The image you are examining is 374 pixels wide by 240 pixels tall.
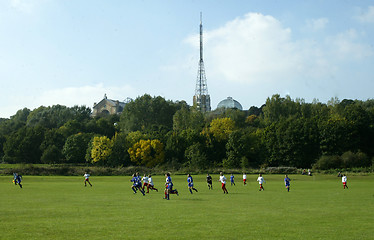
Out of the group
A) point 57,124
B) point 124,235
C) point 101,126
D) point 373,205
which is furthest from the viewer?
point 57,124

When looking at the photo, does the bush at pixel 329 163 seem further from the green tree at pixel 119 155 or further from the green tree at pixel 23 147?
the green tree at pixel 23 147

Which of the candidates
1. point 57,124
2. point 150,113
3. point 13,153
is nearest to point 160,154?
point 150,113

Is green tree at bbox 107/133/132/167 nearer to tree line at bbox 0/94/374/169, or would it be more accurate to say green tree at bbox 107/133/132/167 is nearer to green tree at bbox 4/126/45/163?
tree line at bbox 0/94/374/169

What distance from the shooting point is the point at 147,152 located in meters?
106

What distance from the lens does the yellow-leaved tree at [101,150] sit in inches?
4254

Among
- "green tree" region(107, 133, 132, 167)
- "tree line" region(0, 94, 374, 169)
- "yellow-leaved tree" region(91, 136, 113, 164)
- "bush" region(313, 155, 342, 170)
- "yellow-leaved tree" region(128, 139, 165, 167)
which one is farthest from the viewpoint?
"yellow-leaved tree" region(91, 136, 113, 164)

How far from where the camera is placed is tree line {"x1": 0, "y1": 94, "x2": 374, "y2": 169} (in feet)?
324

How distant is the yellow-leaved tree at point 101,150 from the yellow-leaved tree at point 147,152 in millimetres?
7054

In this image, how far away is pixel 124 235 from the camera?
15.8 m

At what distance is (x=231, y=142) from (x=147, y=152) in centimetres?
2294

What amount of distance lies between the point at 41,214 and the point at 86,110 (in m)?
169

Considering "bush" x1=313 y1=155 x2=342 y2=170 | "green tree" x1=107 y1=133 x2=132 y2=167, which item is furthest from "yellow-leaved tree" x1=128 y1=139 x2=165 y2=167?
"bush" x1=313 y1=155 x2=342 y2=170

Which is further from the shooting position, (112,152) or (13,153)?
(13,153)

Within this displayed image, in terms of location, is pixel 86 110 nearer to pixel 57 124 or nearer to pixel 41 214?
pixel 57 124
